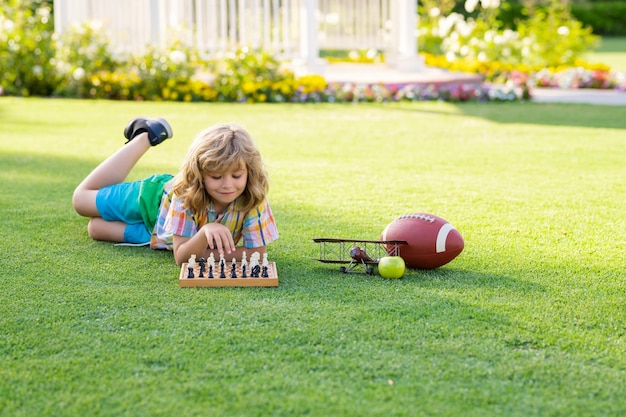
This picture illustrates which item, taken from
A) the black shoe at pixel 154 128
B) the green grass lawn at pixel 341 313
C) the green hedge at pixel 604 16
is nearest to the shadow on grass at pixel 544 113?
the green grass lawn at pixel 341 313

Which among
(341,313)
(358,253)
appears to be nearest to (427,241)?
(358,253)

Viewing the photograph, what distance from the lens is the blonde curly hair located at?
12.6 ft

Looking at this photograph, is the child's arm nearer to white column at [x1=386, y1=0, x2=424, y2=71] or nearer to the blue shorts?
the blue shorts

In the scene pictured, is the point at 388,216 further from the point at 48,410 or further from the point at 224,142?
the point at 48,410

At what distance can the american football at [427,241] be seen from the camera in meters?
3.96

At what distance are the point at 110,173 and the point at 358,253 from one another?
1604mm

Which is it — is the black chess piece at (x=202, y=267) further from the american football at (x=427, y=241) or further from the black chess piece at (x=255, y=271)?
the american football at (x=427, y=241)

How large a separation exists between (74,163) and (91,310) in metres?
3.91

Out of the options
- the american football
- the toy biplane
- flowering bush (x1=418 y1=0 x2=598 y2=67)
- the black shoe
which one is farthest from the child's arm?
flowering bush (x1=418 y1=0 x2=598 y2=67)

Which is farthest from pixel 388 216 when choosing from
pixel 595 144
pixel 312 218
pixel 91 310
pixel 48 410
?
pixel 595 144

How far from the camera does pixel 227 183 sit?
12.7 feet

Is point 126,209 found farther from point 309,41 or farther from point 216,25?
point 216,25

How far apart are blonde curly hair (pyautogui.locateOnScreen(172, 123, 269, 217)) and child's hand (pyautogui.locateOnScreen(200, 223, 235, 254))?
0.13 metres

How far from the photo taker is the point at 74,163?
7121mm
